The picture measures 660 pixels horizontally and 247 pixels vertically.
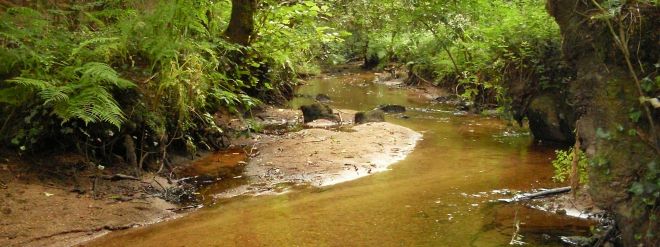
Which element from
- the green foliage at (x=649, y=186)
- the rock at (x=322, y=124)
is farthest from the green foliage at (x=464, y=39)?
the green foliage at (x=649, y=186)

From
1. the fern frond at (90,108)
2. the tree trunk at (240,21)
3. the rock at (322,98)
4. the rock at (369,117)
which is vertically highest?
the tree trunk at (240,21)

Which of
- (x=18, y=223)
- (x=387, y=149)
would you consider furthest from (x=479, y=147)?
(x=18, y=223)

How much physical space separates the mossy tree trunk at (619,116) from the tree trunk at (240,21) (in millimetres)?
8068

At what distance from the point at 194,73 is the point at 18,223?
11.1 ft

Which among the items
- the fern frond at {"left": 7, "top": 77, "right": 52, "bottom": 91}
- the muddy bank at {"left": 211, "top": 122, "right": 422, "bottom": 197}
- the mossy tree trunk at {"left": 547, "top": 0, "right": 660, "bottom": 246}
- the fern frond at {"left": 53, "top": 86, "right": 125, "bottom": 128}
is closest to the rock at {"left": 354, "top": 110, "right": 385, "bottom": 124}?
the muddy bank at {"left": 211, "top": 122, "right": 422, "bottom": 197}

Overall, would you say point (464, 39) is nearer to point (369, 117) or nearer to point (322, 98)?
point (322, 98)

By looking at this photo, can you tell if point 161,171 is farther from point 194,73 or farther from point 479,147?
point 479,147

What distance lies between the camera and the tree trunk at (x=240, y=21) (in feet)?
39.5

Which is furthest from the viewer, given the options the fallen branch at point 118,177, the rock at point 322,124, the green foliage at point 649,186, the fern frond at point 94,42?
the rock at point 322,124

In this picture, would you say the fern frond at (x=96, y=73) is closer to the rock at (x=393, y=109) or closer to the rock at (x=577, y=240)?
the rock at (x=577, y=240)

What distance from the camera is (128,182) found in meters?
7.37

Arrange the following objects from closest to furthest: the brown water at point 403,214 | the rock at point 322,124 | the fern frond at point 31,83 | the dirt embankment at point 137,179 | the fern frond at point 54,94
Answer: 1. the brown water at point 403,214
2. the dirt embankment at point 137,179
3. the fern frond at point 31,83
4. the fern frond at point 54,94
5. the rock at point 322,124

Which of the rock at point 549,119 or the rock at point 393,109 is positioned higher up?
the rock at point 549,119

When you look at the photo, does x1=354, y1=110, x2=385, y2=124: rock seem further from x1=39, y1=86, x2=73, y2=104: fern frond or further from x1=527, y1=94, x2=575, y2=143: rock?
x1=39, y1=86, x2=73, y2=104: fern frond
